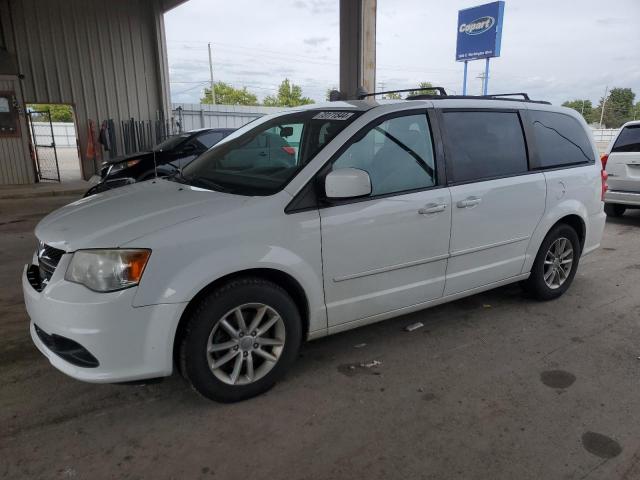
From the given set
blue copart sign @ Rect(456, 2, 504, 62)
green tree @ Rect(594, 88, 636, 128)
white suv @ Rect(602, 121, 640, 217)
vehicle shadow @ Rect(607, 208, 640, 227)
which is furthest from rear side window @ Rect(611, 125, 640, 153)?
green tree @ Rect(594, 88, 636, 128)

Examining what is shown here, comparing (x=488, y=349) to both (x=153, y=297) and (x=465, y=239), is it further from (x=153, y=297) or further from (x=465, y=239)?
(x=153, y=297)

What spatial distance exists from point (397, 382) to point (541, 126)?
2.58 meters

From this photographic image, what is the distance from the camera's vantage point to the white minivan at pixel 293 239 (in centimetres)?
240

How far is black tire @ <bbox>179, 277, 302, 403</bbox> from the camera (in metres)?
2.52

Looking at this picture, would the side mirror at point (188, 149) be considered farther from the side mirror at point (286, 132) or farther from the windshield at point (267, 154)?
the side mirror at point (286, 132)

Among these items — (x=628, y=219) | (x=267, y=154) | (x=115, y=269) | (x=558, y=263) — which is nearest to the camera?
(x=115, y=269)

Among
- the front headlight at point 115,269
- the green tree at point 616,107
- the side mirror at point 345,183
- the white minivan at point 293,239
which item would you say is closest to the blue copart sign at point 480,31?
the white minivan at point 293,239

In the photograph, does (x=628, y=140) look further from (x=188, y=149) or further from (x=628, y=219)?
(x=188, y=149)

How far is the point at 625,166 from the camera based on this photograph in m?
7.67

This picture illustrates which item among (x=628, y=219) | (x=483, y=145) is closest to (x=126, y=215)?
(x=483, y=145)

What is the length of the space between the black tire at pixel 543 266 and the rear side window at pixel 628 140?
14.5ft

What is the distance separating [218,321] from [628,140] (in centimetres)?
796

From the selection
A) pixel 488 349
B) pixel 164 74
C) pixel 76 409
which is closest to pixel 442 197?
pixel 488 349

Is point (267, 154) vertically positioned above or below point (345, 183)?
above
